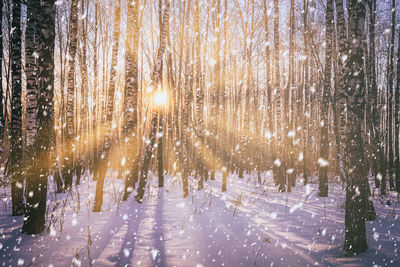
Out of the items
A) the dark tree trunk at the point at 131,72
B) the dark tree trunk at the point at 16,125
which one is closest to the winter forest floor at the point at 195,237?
the dark tree trunk at the point at 16,125

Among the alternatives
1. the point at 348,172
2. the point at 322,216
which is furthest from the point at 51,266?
the point at 322,216

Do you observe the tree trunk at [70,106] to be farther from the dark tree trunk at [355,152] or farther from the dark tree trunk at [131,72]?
the dark tree trunk at [355,152]

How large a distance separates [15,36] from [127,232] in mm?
5696

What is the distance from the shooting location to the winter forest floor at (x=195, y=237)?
3332 millimetres

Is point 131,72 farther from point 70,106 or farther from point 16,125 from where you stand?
point 70,106

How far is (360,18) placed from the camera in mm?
3676

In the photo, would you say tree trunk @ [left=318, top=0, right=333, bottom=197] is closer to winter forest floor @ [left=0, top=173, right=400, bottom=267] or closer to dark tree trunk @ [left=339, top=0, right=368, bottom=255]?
winter forest floor @ [left=0, top=173, right=400, bottom=267]

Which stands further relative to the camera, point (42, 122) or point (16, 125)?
point (16, 125)

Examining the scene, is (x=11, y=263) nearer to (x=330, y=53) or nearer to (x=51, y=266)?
(x=51, y=266)

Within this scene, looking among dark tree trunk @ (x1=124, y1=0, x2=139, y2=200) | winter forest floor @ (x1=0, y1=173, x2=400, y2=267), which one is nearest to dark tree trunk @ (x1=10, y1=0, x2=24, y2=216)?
winter forest floor @ (x1=0, y1=173, x2=400, y2=267)

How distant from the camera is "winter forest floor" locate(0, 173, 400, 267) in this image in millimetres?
3332

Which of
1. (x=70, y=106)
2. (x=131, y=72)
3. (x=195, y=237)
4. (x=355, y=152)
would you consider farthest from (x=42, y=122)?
(x=355, y=152)

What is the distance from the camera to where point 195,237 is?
14.1 feet

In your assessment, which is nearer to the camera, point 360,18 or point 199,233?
point 360,18
